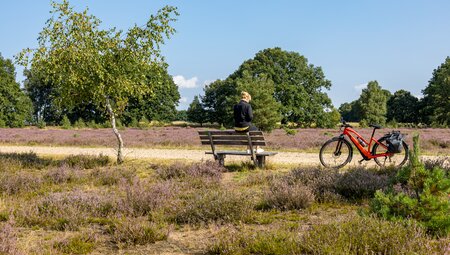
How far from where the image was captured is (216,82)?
296 feet

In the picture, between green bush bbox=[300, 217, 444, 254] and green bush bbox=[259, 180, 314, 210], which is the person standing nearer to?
green bush bbox=[259, 180, 314, 210]

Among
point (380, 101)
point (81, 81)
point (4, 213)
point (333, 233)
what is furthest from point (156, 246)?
point (380, 101)

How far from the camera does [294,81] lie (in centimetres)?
6394

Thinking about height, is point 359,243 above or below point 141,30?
below

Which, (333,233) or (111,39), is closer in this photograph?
(333,233)

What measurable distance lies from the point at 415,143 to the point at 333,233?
147cm

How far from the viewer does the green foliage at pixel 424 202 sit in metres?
4.95

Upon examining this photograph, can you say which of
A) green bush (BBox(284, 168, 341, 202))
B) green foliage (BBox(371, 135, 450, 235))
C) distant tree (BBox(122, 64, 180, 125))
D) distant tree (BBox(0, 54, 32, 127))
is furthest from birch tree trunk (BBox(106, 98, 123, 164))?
distant tree (BBox(122, 64, 180, 125))

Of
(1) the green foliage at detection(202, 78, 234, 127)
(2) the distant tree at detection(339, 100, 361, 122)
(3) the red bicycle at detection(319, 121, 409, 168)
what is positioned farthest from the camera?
(2) the distant tree at detection(339, 100, 361, 122)

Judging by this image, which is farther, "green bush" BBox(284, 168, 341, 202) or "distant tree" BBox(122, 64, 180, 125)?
"distant tree" BBox(122, 64, 180, 125)

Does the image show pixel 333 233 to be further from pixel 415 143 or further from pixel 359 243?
pixel 415 143

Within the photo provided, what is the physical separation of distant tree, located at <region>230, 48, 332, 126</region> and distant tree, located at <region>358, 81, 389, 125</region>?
705 inches

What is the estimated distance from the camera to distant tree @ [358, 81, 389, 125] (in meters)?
80.3

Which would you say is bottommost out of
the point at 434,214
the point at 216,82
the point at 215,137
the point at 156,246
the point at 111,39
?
the point at 156,246
